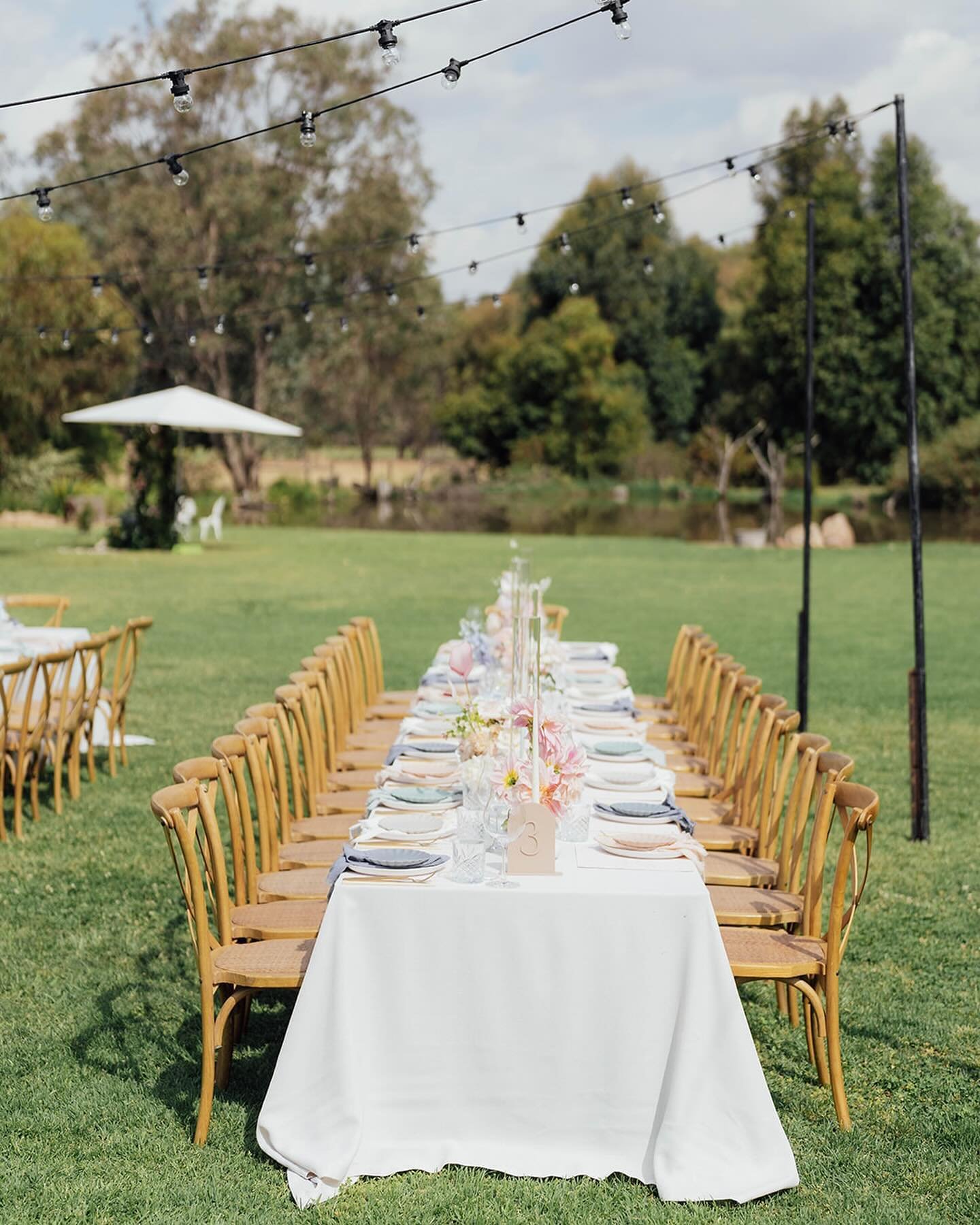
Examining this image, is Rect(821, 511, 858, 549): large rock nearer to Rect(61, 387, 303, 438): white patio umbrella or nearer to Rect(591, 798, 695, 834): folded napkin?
Rect(61, 387, 303, 438): white patio umbrella

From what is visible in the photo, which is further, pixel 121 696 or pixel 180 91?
pixel 121 696

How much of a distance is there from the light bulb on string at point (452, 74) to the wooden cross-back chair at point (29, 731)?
3.44m

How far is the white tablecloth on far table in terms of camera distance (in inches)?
138

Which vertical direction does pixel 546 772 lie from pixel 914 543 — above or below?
below

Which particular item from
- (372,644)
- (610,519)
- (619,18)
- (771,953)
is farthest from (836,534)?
(771,953)

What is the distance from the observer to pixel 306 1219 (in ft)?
11.0

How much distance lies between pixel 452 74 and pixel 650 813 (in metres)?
2.73

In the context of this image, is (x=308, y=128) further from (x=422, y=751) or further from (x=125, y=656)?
(x=125, y=656)

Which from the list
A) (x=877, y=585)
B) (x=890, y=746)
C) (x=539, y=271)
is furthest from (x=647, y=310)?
(x=890, y=746)

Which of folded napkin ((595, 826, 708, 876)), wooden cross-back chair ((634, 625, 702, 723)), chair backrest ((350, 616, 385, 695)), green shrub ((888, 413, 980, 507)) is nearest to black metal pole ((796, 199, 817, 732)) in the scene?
wooden cross-back chair ((634, 625, 702, 723))

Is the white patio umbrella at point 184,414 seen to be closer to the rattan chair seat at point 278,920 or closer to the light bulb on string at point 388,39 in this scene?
the light bulb on string at point 388,39

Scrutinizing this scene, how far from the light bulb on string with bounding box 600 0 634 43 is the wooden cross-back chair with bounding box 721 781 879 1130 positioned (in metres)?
2.62

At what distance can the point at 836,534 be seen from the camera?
30.1 m

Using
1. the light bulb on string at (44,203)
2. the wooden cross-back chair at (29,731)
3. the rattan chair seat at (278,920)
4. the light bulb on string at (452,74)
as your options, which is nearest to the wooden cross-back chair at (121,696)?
the wooden cross-back chair at (29,731)
